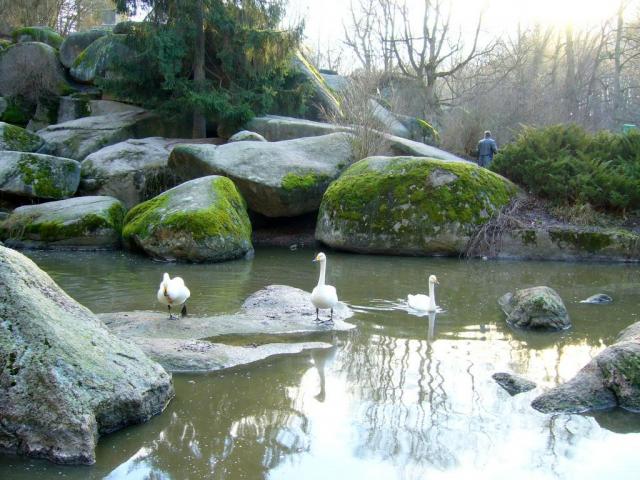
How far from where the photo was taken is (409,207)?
42.1 feet

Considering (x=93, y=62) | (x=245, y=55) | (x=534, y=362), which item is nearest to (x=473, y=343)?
(x=534, y=362)

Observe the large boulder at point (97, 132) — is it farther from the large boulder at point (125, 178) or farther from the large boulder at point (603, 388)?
the large boulder at point (603, 388)

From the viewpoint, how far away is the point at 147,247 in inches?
465

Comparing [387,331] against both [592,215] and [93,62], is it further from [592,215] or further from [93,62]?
[93,62]

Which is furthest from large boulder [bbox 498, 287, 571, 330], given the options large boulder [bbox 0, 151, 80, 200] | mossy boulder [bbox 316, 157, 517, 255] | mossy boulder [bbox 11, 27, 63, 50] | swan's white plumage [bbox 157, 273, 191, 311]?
mossy boulder [bbox 11, 27, 63, 50]

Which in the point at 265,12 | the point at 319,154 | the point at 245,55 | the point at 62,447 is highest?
the point at 265,12

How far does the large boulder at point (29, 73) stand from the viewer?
21984 millimetres

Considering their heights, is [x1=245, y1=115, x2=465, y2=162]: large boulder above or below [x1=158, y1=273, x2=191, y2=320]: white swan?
above

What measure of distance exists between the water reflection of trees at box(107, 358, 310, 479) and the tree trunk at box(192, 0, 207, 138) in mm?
13939

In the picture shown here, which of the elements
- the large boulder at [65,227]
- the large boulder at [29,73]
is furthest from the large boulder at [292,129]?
the large boulder at [29,73]

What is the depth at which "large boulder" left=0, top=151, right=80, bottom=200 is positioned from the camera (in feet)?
48.0

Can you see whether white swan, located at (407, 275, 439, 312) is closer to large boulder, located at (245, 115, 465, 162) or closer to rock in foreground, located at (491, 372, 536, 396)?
rock in foreground, located at (491, 372, 536, 396)

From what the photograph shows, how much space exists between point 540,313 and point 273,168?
791cm

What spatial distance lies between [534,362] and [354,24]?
27.9 metres
